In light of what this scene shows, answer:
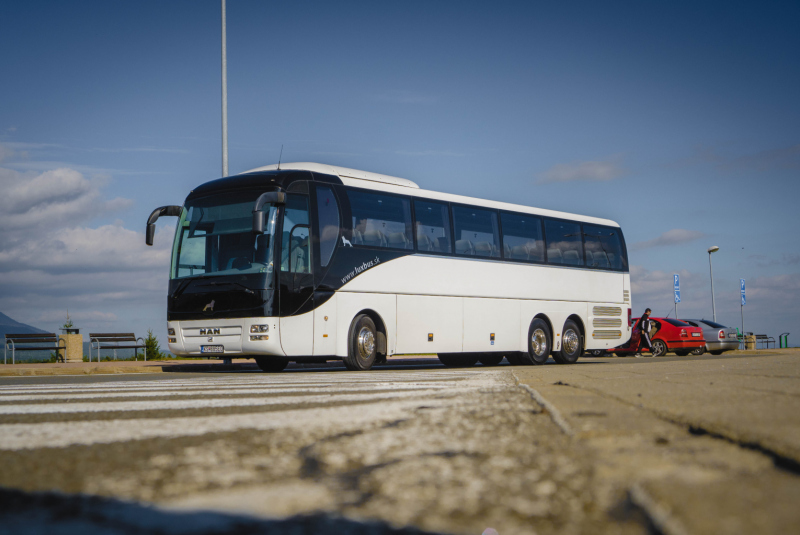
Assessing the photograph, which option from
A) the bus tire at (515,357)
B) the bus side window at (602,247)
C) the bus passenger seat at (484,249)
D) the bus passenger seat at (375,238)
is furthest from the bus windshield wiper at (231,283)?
the bus side window at (602,247)

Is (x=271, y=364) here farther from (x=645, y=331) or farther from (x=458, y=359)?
(x=645, y=331)

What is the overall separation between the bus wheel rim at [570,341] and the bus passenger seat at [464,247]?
14.2ft

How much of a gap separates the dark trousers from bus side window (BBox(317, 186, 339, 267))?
1708 cm

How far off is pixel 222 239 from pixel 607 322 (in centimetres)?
1172

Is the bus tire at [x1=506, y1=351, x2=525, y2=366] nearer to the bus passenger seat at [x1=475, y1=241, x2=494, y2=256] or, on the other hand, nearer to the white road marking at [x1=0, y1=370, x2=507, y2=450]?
the bus passenger seat at [x1=475, y1=241, x2=494, y2=256]

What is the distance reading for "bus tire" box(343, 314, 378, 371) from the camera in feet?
47.5

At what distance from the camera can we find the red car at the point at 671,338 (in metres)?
29.0

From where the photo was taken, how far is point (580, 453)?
10.1 feet

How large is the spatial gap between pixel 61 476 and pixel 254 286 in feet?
35.5

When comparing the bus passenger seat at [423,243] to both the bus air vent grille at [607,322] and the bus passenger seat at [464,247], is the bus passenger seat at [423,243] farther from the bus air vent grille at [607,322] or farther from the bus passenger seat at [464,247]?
the bus air vent grille at [607,322]

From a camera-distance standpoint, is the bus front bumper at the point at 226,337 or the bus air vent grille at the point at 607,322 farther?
the bus air vent grille at the point at 607,322

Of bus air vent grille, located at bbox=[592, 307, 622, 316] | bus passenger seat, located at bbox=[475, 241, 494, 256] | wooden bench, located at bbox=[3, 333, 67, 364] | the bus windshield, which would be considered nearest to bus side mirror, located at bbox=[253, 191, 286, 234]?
the bus windshield

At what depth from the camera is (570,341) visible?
2030 cm

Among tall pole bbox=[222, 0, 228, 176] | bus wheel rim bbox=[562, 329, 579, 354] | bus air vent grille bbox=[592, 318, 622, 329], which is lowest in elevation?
bus wheel rim bbox=[562, 329, 579, 354]
